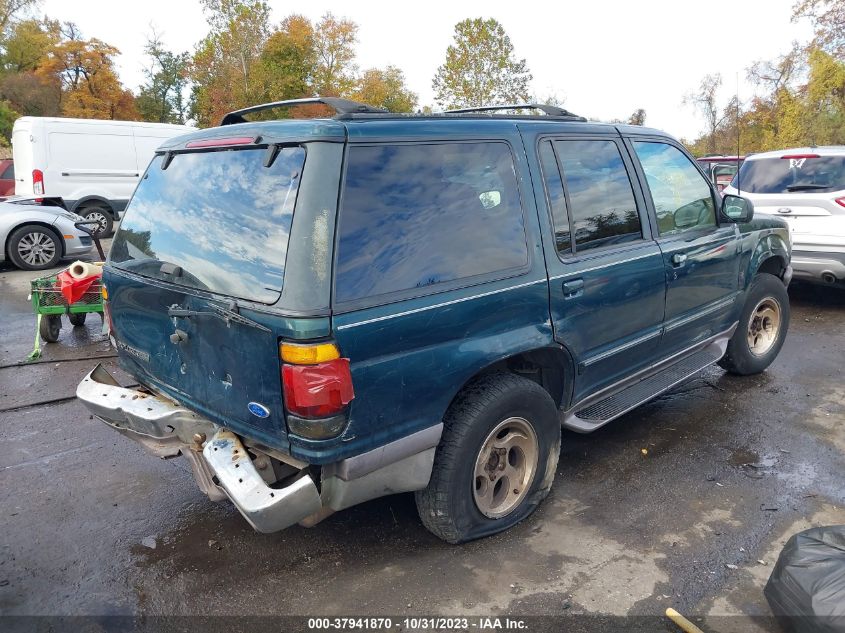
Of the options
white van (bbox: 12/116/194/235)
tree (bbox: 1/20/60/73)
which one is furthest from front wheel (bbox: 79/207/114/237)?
tree (bbox: 1/20/60/73)

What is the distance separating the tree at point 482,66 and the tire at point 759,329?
37720 mm

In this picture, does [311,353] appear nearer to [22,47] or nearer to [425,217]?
[425,217]

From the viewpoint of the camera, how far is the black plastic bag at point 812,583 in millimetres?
2221

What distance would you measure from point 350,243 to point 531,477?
5.16 feet

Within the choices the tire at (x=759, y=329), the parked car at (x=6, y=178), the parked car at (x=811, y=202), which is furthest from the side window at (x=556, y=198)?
the parked car at (x=6, y=178)

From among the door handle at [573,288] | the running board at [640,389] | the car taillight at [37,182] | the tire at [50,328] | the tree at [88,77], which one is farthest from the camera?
the tree at [88,77]

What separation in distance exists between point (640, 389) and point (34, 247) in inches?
394

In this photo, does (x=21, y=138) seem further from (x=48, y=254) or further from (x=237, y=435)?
(x=237, y=435)

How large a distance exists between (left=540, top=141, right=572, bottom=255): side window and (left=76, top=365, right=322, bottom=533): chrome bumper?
1.72 m

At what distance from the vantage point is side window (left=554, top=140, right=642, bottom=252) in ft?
10.9

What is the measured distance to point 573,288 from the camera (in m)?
3.16

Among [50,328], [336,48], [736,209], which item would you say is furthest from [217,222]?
[336,48]

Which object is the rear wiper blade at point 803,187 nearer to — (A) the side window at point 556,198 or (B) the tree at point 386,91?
(A) the side window at point 556,198

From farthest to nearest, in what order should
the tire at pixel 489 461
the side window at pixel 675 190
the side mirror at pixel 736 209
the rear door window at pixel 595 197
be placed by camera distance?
the side mirror at pixel 736 209 < the side window at pixel 675 190 < the rear door window at pixel 595 197 < the tire at pixel 489 461
